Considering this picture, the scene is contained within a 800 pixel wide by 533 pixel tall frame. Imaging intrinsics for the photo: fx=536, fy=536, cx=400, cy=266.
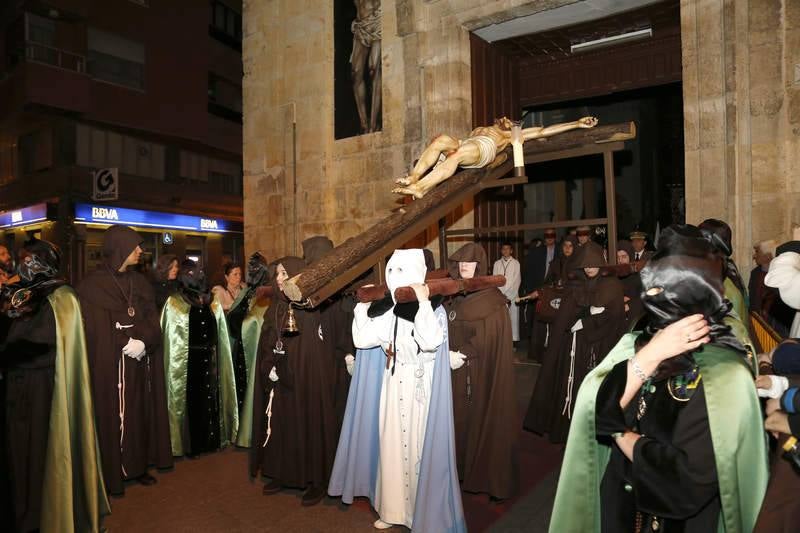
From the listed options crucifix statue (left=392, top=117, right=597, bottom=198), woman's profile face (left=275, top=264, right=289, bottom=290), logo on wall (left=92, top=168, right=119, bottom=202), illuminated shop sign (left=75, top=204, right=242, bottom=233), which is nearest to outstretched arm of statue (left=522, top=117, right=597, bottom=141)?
crucifix statue (left=392, top=117, right=597, bottom=198)

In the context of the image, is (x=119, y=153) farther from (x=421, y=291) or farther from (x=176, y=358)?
(x=421, y=291)

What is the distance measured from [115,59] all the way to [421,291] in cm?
2078

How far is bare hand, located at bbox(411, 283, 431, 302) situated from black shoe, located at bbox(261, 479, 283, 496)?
2300 millimetres

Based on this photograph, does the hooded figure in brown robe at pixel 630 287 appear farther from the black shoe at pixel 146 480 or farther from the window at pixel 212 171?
the window at pixel 212 171

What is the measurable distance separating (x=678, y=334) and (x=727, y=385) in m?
0.24

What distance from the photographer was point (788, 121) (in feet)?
18.6

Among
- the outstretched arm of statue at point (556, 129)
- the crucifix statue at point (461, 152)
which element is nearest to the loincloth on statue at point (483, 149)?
the crucifix statue at point (461, 152)

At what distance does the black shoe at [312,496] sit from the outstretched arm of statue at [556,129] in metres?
3.40

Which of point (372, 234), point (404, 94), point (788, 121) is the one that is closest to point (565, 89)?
point (404, 94)

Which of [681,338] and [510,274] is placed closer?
[681,338]

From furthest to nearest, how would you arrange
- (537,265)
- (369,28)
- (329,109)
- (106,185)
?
(106,185) < (537,265) < (329,109) < (369,28)

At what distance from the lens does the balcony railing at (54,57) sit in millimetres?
17188

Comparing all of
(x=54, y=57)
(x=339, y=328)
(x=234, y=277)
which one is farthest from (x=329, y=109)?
(x=54, y=57)

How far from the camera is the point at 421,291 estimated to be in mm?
3270
